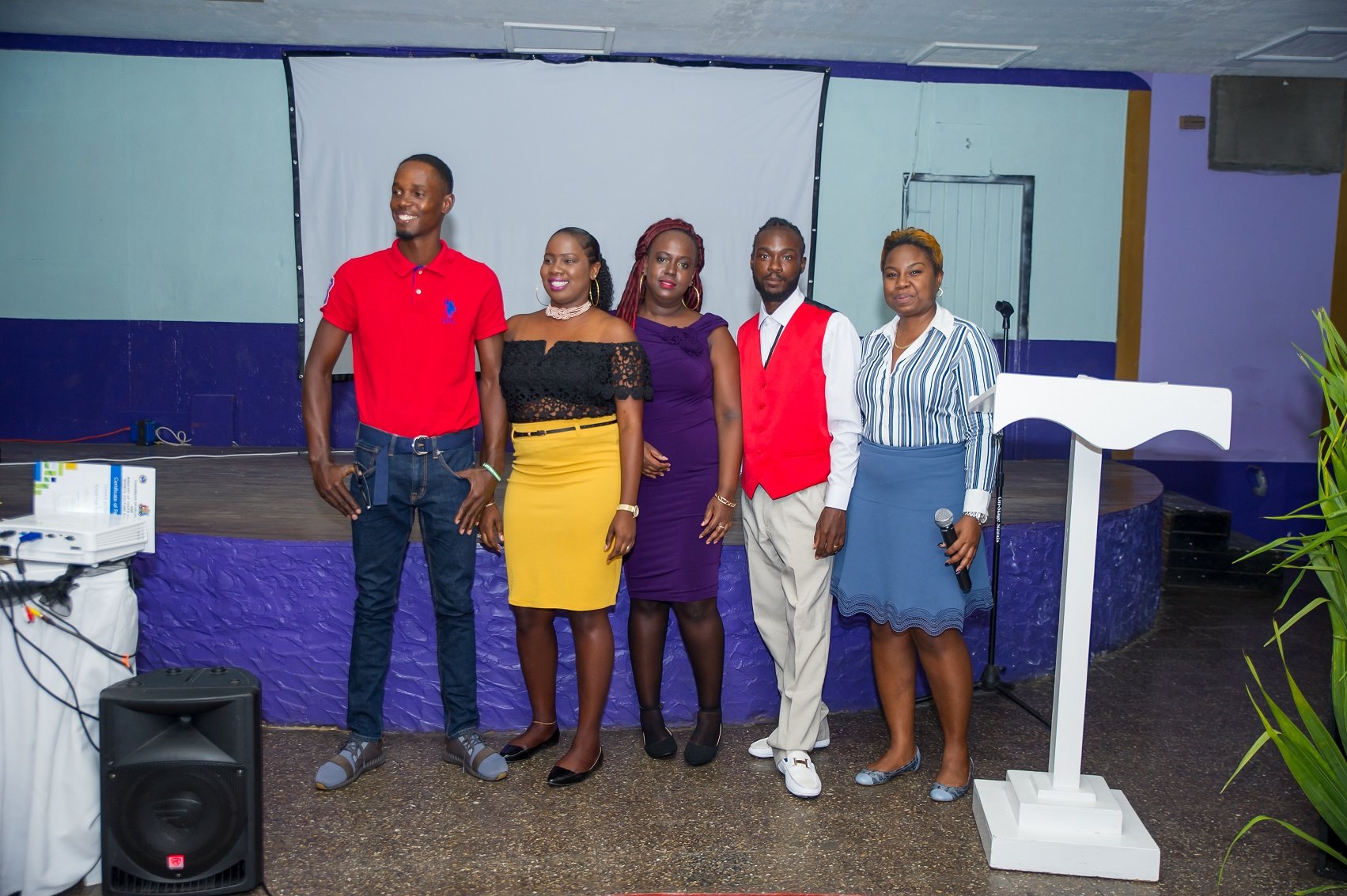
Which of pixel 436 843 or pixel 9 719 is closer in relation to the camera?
pixel 9 719

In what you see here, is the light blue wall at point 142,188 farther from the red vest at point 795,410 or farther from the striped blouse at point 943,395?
the striped blouse at point 943,395

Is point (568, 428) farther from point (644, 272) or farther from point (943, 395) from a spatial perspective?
point (943, 395)

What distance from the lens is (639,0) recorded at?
546 cm

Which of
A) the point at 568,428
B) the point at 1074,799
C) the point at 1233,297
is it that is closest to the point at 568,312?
the point at 568,428

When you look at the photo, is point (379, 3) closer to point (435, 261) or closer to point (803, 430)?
point (435, 261)

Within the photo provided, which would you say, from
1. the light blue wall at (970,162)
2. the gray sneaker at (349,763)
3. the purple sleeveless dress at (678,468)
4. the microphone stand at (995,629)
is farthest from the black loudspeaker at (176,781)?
the light blue wall at (970,162)

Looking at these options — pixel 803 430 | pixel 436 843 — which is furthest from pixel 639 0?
pixel 436 843

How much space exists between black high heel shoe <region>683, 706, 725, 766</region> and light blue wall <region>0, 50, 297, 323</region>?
182 inches

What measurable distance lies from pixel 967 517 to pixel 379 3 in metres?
4.54

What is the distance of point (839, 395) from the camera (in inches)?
110

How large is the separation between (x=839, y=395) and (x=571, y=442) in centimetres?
73

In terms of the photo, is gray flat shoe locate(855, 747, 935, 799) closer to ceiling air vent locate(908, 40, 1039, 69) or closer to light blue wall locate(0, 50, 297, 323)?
ceiling air vent locate(908, 40, 1039, 69)

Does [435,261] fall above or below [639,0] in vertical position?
below

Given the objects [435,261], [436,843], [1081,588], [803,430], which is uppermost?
[435,261]
